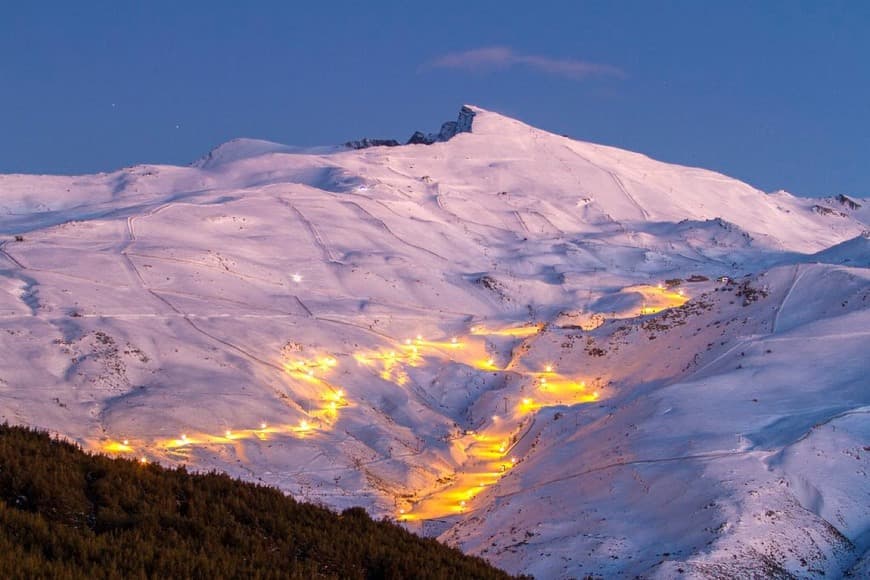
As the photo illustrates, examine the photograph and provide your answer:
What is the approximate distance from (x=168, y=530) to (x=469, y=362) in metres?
24.2

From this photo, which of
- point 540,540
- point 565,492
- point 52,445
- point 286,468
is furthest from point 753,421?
point 52,445

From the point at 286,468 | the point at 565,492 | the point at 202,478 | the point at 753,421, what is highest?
the point at 202,478

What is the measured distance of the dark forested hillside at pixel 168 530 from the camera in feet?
24.2

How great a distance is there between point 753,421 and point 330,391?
1360cm

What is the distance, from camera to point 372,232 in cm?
4438

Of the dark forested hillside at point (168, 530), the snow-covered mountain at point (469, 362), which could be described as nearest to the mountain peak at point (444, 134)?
the snow-covered mountain at point (469, 362)

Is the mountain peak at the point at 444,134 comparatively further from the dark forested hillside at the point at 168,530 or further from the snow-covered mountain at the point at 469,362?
the dark forested hillside at the point at 168,530

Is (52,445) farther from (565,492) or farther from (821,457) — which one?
(821,457)

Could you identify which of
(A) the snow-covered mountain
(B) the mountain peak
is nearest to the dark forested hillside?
(A) the snow-covered mountain

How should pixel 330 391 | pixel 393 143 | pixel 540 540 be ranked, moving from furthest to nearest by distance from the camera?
pixel 393 143
pixel 330 391
pixel 540 540

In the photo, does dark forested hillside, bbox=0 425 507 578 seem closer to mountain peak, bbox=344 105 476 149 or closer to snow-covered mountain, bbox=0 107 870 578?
snow-covered mountain, bbox=0 107 870 578

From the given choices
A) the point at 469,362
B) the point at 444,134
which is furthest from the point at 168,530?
the point at 444,134

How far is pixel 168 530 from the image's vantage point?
8.59 meters

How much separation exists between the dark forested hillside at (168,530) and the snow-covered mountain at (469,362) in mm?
4879
